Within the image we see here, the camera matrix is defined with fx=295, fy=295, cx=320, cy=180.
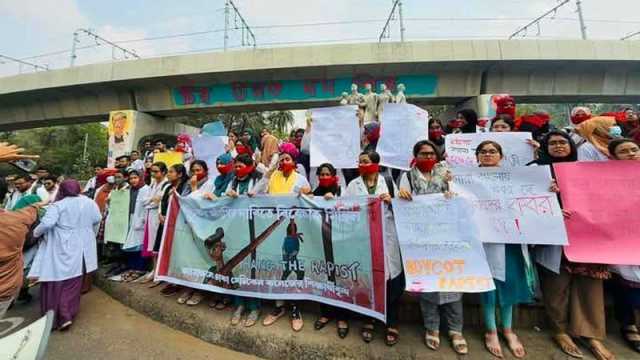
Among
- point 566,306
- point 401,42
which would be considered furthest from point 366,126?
point 401,42

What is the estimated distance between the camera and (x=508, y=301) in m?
2.33

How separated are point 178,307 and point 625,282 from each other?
156 inches

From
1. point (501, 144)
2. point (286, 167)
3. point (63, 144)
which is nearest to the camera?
point (501, 144)

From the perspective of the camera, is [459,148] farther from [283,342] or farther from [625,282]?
[283,342]

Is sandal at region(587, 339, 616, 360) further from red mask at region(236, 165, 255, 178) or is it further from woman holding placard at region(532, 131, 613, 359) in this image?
red mask at region(236, 165, 255, 178)

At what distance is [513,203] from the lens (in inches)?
92.4

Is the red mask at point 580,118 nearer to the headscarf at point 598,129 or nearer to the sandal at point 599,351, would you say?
the headscarf at point 598,129

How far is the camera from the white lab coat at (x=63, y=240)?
3.14m

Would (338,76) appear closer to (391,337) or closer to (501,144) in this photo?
(501,144)

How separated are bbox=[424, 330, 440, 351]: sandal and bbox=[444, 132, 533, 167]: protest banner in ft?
4.96

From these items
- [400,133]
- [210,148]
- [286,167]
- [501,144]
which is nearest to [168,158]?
[210,148]

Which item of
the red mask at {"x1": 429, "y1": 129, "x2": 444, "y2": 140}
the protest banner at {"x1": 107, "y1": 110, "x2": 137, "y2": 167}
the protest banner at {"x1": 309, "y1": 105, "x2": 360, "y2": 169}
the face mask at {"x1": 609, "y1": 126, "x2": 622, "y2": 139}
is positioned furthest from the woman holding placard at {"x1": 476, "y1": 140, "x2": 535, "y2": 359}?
the protest banner at {"x1": 107, "y1": 110, "x2": 137, "y2": 167}

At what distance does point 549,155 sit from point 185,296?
12.7 feet

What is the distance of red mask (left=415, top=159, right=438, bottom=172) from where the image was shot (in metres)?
2.53
